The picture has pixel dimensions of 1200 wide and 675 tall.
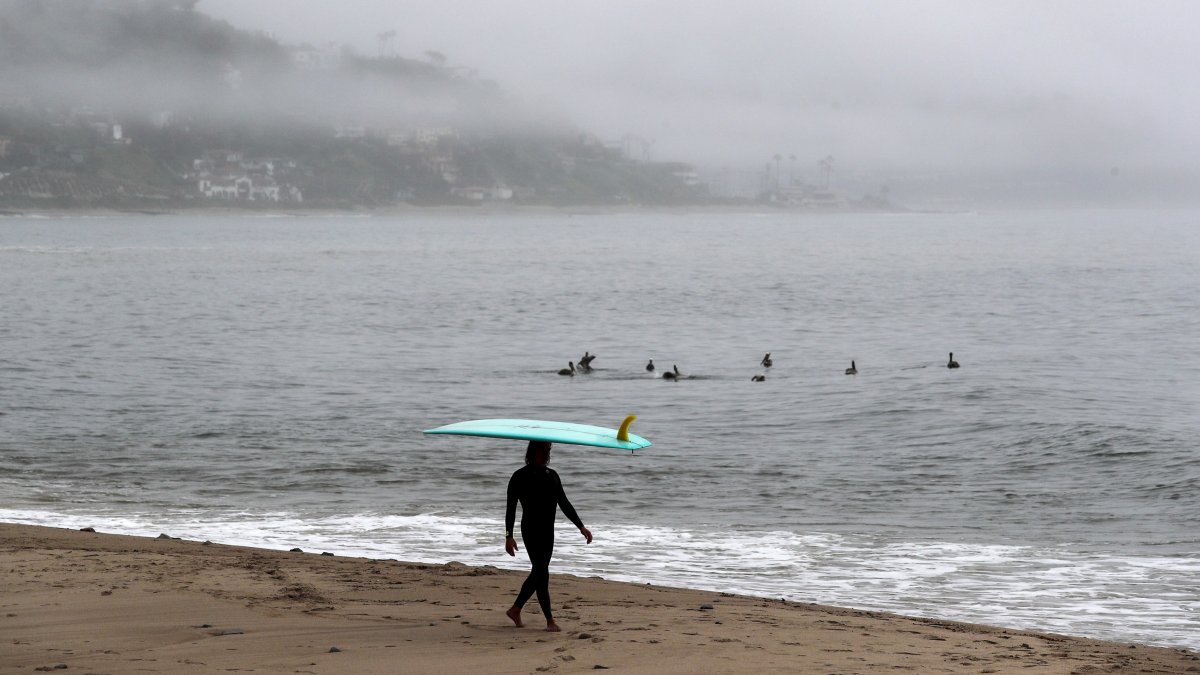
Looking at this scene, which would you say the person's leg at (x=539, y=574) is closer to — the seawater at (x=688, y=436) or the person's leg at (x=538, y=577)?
the person's leg at (x=538, y=577)

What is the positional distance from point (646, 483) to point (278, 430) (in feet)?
26.5

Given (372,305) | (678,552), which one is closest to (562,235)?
(372,305)

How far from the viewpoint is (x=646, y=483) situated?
17.9m

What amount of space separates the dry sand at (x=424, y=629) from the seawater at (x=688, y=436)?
4.27 ft

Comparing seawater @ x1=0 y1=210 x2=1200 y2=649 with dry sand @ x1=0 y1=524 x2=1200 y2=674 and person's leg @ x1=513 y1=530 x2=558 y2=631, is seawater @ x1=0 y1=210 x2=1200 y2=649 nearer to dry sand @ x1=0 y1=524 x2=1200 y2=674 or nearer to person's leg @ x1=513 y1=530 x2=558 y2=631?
dry sand @ x1=0 y1=524 x2=1200 y2=674

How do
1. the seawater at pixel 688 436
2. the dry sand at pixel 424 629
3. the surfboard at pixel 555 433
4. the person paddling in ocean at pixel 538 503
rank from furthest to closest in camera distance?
1. the seawater at pixel 688 436
2. the person paddling in ocean at pixel 538 503
3. the surfboard at pixel 555 433
4. the dry sand at pixel 424 629

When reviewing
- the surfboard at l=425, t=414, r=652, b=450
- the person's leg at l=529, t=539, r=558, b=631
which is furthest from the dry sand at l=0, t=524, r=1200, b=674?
the surfboard at l=425, t=414, r=652, b=450

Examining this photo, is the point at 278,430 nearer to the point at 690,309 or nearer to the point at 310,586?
the point at 310,586

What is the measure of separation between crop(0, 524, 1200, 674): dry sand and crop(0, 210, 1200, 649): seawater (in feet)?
4.27

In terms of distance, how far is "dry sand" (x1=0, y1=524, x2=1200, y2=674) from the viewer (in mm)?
8633

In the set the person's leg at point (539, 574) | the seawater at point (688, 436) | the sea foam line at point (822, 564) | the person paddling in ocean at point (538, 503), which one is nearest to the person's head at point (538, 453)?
the person paddling in ocean at point (538, 503)

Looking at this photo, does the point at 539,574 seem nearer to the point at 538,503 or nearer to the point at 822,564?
the point at 538,503

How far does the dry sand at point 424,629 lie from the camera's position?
28.3 ft

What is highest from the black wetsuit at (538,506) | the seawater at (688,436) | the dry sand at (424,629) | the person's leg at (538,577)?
the black wetsuit at (538,506)
